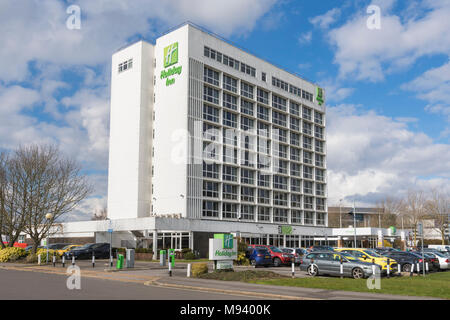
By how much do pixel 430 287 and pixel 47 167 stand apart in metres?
36.3

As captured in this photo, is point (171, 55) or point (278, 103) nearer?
point (171, 55)

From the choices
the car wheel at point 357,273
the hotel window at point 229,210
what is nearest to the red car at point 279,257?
the car wheel at point 357,273

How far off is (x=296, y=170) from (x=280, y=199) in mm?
6561

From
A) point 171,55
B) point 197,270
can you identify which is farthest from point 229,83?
point 197,270

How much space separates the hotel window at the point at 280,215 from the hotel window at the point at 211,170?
13808mm

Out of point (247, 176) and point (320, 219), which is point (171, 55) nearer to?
point (247, 176)

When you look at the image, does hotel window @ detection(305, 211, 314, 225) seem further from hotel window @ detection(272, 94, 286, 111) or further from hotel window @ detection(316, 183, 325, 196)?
hotel window @ detection(272, 94, 286, 111)

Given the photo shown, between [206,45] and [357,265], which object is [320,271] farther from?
[206,45]

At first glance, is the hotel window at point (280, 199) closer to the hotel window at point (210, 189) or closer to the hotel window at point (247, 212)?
the hotel window at point (247, 212)

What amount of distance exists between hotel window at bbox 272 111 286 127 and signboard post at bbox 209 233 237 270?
44875 millimetres

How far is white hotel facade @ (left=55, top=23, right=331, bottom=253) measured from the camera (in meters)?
55.0

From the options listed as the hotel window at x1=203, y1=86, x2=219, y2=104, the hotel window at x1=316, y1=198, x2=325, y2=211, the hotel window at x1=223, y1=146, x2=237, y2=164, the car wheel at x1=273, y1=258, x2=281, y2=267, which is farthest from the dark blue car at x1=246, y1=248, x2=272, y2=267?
the hotel window at x1=316, y1=198, x2=325, y2=211

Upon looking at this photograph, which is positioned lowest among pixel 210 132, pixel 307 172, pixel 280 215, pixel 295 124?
pixel 280 215

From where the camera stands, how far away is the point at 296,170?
2881 inches
